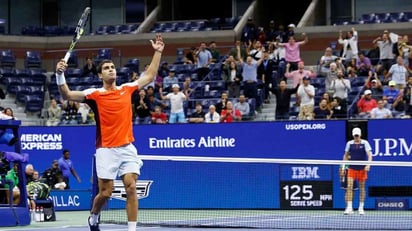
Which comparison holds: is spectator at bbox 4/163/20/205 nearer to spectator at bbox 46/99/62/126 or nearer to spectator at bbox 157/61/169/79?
spectator at bbox 46/99/62/126

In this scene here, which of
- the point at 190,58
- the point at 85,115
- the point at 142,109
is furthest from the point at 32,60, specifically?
the point at 142,109

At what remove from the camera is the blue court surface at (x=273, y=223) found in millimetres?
17922

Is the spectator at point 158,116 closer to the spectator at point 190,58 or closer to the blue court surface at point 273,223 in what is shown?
the spectator at point 190,58

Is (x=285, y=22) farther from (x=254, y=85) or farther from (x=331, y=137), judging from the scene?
(x=331, y=137)

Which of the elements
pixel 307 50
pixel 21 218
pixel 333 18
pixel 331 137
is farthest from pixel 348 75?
pixel 21 218

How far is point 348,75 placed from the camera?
29.6m

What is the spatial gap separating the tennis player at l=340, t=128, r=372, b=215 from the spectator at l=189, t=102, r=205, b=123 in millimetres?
5385

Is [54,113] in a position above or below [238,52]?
below

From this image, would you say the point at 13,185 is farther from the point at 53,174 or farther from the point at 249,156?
the point at 249,156

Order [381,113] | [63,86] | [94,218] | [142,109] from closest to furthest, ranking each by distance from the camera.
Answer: [63,86]
[94,218]
[381,113]
[142,109]

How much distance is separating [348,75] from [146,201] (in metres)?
7.82

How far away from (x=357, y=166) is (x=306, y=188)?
2.40 metres

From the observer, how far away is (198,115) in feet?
94.6

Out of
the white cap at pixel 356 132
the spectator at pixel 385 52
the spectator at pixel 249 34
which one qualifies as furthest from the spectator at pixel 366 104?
the spectator at pixel 249 34
